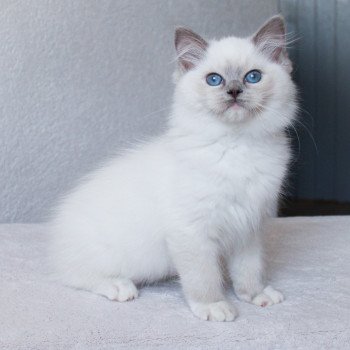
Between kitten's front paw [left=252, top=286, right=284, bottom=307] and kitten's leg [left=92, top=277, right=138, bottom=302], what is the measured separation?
331 millimetres

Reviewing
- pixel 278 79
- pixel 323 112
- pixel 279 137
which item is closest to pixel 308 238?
pixel 279 137

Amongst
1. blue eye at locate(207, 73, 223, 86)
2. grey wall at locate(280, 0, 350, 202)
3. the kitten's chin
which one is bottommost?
grey wall at locate(280, 0, 350, 202)

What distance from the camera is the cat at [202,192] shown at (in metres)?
1.40

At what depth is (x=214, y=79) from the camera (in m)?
1.45

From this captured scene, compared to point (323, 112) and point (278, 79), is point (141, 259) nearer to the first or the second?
point (278, 79)

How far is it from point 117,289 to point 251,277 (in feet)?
1.22

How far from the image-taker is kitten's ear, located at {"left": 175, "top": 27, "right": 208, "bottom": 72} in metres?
1.53

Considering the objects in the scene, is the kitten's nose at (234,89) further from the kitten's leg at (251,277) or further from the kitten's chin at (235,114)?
the kitten's leg at (251,277)

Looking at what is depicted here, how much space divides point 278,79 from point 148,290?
70 centimetres

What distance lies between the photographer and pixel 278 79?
1.46 metres

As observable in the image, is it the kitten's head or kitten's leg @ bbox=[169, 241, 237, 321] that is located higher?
the kitten's head

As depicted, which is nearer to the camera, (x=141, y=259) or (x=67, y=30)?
(x=141, y=259)

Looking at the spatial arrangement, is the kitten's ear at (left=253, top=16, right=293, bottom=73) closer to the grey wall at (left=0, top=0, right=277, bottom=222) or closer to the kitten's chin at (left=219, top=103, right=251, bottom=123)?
the kitten's chin at (left=219, top=103, right=251, bottom=123)

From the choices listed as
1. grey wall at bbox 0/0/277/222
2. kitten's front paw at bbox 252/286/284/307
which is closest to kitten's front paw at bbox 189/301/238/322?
kitten's front paw at bbox 252/286/284/307
